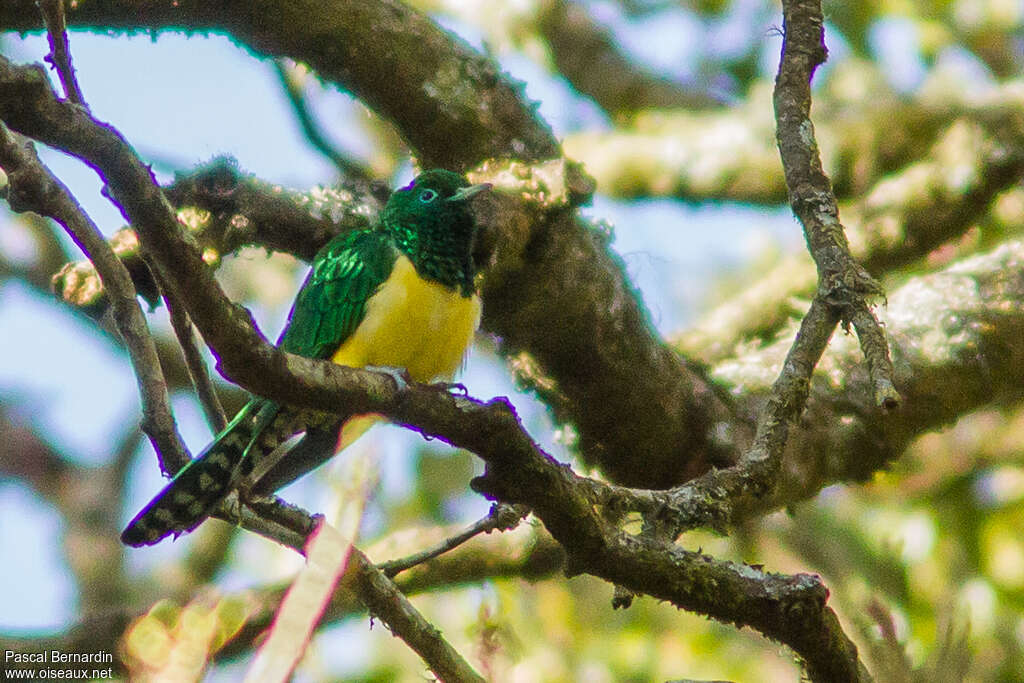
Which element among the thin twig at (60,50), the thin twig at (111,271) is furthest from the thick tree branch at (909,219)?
the thin twig at (60,50)

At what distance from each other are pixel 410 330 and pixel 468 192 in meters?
0.70

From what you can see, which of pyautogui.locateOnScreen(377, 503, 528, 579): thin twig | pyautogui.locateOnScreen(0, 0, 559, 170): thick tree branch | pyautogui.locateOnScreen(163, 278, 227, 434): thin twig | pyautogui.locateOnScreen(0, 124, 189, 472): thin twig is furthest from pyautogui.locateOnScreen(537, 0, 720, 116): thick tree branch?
pyautogui.locateOnScreen(377, 503, 528, 579): thin twig

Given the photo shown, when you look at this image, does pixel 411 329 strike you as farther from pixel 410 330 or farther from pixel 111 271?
pixel 111 271

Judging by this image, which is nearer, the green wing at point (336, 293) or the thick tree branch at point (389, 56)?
the thick tree branch at point (389, 56)

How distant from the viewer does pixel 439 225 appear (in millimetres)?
5188

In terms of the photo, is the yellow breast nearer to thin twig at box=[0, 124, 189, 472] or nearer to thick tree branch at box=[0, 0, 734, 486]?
thick tree branch at box=[0, 0, 734, 486]

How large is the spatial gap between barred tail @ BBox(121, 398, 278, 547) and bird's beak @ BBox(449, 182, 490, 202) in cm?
129

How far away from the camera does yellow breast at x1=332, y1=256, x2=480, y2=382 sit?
15.6 feet

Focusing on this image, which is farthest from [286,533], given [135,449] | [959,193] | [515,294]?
[135,449]

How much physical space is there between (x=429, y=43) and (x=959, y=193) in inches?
135

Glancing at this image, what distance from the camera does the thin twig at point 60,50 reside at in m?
3.13

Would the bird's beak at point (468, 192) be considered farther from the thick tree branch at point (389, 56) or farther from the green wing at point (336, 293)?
the green wing at point (336, 293)

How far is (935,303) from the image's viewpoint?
5879 mm

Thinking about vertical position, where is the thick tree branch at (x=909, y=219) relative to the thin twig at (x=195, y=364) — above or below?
above
